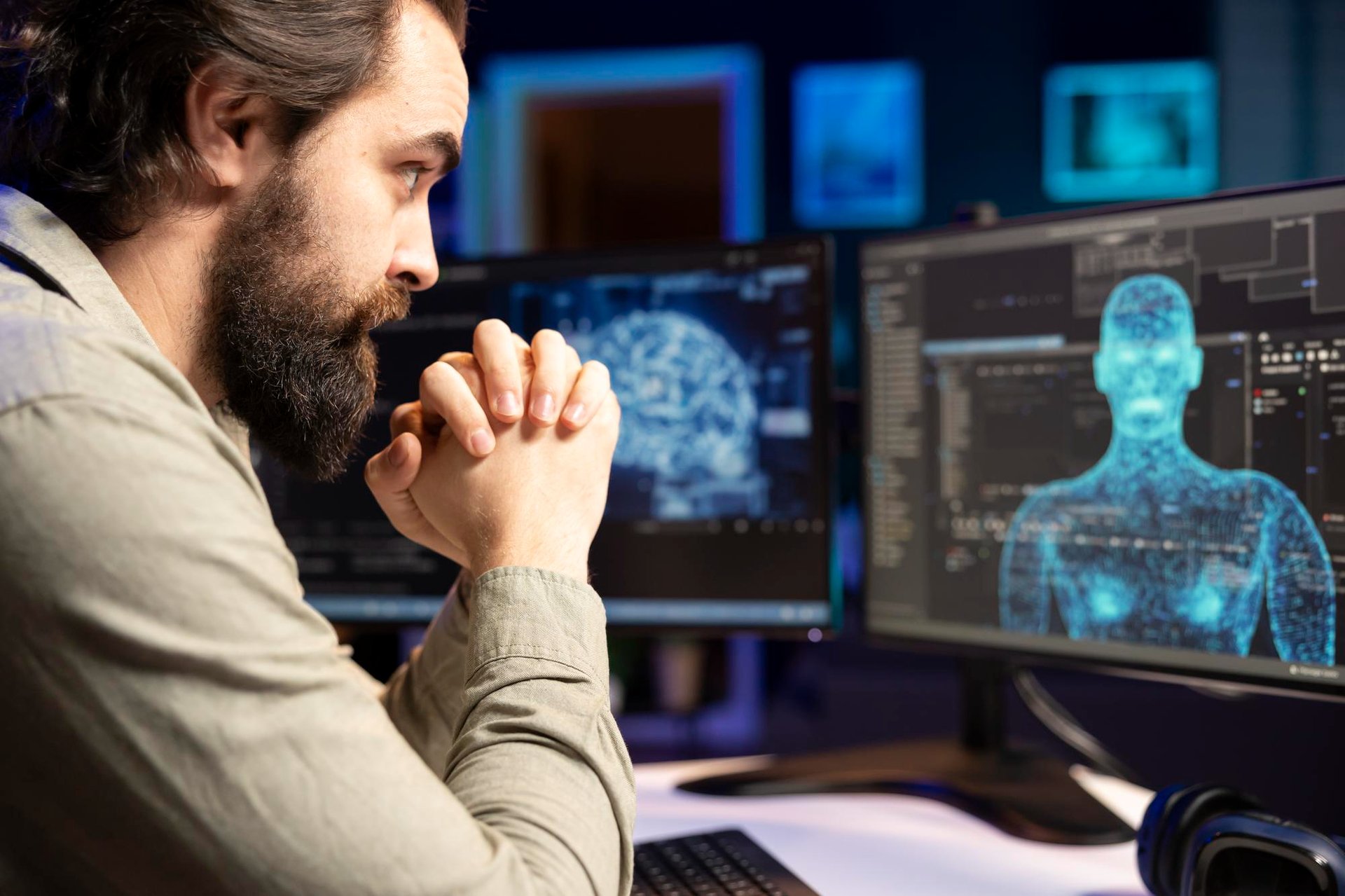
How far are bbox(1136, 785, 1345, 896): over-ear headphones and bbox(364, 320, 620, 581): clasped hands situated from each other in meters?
0.54

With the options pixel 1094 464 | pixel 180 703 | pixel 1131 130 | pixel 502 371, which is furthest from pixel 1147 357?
pixel 1131 130

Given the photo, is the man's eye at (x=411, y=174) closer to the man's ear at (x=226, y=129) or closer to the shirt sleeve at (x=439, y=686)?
the man's ear at (x=226, y=129)

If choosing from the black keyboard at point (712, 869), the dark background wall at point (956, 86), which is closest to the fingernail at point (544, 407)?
the black keyboard at point (712, 869)

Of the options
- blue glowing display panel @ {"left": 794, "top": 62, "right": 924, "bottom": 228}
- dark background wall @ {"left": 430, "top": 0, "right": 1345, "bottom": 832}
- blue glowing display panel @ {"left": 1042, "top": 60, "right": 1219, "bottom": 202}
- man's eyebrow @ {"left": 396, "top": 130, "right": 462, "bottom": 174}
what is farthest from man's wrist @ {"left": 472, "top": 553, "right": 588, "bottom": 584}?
blue glowing display panel @ {"left": 1042, "top": 60, "right": 1219, "bottom": 202}

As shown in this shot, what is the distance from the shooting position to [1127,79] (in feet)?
10.1

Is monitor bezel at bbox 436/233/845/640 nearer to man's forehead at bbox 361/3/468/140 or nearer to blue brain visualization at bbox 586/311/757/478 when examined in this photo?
blue brain visualization at bbox 586/311/757/478

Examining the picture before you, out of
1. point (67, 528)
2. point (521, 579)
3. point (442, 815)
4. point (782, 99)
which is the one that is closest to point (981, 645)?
point (521, 579)

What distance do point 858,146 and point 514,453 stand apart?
2.55 m

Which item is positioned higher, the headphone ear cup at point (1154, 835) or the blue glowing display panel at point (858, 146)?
the blue glowing display panel at point (858, 146)

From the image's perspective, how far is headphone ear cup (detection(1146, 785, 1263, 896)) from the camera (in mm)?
891

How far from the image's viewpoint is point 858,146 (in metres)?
3.13

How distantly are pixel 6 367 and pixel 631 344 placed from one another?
875 mm

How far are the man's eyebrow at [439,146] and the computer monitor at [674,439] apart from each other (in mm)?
464

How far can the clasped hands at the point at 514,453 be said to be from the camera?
794 mm
